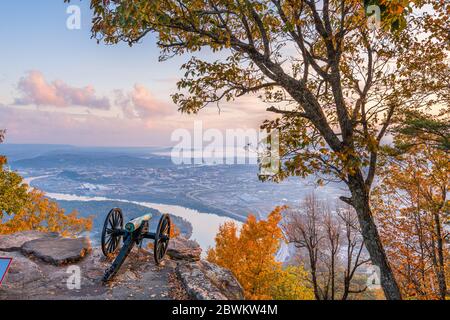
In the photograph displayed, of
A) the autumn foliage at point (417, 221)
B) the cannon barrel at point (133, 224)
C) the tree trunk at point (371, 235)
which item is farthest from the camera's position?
the autumn foliage at point (417, 221)

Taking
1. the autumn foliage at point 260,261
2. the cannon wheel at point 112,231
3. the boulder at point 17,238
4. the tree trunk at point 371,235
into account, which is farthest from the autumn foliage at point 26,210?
the tree trunk at point 371,235

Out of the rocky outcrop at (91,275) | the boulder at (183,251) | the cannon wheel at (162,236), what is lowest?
the boulder at (183,251)

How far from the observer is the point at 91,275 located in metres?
6.56

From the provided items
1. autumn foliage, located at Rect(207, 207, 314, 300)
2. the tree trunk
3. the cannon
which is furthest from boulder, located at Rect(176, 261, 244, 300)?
autumn foliage, located at Rect(207, 207, 314, 300)

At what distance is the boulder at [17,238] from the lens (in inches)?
311

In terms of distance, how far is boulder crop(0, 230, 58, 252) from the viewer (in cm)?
789

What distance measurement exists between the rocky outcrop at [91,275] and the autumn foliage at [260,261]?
1227 cm

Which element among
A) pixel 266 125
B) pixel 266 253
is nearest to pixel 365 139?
pixel 266 125

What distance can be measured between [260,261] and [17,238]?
15.8m

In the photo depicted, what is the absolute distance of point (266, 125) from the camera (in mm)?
6281

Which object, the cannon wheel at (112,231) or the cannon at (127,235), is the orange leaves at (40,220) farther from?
the cannon at (127,235)

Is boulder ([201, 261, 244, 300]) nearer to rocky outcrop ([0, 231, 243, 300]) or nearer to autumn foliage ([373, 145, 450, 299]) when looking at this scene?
rocky outcrop ([0, 231, 243, 300])
